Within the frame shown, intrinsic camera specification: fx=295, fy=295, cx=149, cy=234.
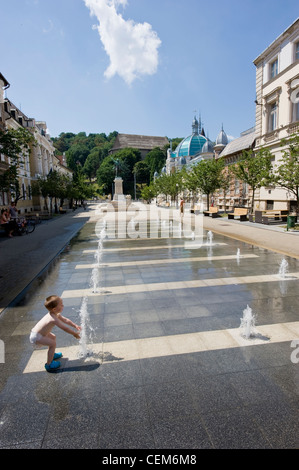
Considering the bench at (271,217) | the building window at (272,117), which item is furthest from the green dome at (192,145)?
the bench at (271,217)

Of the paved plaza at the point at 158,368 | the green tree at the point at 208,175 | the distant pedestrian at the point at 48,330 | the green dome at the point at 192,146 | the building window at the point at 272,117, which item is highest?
Answer: the green dome at the point at 192,146

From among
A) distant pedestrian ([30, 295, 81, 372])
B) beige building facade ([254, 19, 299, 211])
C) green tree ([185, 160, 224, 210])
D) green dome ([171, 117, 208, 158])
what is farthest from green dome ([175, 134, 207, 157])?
distant pedestrian ([30, 295, 81, 372])

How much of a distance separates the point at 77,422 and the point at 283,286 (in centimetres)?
603

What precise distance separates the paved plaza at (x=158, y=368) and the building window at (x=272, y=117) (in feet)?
69.1

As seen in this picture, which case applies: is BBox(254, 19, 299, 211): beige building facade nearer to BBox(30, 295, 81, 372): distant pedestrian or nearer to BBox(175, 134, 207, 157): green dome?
BBox(30, 295, 81, 372): distant pedestrian

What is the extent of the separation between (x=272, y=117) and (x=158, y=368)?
1050 inches

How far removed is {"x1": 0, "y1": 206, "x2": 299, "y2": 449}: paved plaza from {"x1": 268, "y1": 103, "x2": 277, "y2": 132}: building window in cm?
2105

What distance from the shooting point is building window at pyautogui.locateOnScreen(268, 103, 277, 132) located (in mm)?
24920

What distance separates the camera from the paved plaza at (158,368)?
2980 mm

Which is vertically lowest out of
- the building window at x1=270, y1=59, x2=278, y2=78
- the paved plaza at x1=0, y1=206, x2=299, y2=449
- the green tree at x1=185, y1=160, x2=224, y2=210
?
the paved plaza at x1=0, y1=206, x2=299, y2=449

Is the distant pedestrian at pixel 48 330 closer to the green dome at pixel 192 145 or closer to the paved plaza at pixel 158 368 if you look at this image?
the paved plaza at pixel 158 368

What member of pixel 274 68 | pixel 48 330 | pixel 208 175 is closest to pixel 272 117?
pixel 274 68
